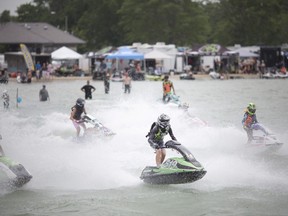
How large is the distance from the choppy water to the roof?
41.5 metres

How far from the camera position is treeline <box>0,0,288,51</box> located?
9475 cm

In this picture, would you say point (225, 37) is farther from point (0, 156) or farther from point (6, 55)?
point (0, 156)

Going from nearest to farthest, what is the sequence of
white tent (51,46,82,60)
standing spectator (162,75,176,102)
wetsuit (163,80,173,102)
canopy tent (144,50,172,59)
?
1. standing spectator (162,75,176,102)
2. wetsuit (163,80,173,102)
3. white tent (51,46,82,60)
4. canopy tent (144,50,172,59)

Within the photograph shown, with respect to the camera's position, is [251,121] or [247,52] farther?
[247,52]

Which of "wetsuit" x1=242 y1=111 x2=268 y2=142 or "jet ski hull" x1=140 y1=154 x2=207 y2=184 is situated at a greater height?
"wetsuit" x1=242 y1=111 x2=268 y2=142

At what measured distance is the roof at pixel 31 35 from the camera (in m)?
76.6

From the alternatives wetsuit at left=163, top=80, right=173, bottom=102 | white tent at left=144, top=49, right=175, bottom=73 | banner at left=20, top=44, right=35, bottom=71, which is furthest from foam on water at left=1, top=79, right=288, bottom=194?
white tent at left=144, top=49, right=175, bottom=73

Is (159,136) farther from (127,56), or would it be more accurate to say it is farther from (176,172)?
(127,56)

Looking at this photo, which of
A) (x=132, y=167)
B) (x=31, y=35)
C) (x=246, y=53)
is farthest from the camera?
(x=31, y=35)

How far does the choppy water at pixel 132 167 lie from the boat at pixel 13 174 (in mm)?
275

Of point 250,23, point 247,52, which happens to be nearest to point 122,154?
point 247,52

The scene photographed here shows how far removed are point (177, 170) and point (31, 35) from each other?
6531 centimetres

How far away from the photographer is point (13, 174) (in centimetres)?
1628

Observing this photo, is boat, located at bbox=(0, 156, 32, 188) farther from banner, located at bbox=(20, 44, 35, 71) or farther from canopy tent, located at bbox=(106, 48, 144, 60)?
canopy tent, located at bbox=(106, 48, 144, 60)
